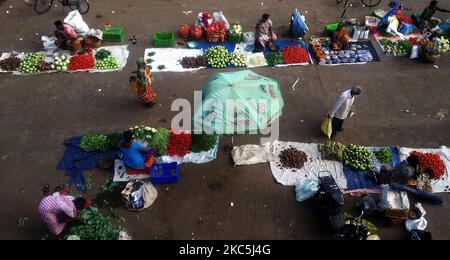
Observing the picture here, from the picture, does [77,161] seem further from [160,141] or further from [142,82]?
[142,82]

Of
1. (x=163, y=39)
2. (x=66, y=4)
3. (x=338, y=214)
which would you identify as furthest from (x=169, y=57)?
(x=338, y=214)

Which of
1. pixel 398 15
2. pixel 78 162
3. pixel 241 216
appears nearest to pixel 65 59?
pixel 78 162

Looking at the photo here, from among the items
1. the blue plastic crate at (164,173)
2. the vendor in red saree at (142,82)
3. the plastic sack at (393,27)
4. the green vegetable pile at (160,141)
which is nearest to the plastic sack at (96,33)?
the vendor in red saree at (142,82)

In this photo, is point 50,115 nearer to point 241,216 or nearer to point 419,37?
point 241,216

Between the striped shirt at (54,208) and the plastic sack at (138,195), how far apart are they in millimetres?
1064

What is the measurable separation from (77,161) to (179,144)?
7.86ft

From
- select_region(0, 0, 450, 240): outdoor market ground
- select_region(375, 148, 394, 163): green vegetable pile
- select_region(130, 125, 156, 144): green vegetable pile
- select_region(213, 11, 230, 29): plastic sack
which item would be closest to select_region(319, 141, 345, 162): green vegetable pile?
select_region(0, 0, 450, 240): outdoor market ground

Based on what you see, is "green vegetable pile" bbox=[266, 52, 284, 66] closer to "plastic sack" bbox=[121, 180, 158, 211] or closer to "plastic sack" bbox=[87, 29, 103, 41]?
"plastic sack" bbox=[87, 29, 103, 41]

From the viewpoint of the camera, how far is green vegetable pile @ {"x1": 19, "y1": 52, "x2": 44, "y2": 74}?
434 inches

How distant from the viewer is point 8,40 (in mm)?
12234

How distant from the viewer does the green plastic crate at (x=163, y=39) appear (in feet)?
38.4

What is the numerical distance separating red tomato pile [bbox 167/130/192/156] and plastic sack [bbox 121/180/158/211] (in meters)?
1.11

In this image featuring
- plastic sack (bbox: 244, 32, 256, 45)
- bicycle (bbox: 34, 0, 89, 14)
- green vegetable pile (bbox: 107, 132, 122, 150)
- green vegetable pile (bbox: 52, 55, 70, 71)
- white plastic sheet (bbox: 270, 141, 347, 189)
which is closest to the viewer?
white plastic sheet (bbox: 270, 141, 347, 189)

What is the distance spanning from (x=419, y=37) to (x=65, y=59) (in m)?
11.0
